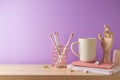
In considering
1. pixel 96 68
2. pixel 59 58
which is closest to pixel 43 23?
pixel 59 58

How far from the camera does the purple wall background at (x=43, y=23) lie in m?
Answer: 1.43

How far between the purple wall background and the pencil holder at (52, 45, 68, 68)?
0.21 feet

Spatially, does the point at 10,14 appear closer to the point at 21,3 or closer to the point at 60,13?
the point at 21,3

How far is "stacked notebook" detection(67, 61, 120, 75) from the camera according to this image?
3.67 feet

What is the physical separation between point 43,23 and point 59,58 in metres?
0.27

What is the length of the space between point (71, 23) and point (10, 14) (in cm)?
41

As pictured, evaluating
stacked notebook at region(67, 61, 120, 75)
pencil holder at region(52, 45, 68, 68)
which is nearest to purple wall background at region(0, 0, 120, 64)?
pencil holder at region(52, 45, 68, 68)

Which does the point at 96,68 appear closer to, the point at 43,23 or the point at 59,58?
the point at 59,58

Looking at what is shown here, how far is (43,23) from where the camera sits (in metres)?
1.45

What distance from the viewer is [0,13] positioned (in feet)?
4.75

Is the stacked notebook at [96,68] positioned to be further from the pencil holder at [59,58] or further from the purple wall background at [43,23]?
the purple wall background at [43,23]

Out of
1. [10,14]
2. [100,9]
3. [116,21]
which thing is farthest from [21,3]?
[116,21]

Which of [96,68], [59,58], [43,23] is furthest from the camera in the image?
[43,23]

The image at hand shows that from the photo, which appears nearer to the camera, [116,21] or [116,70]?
[116,70]
